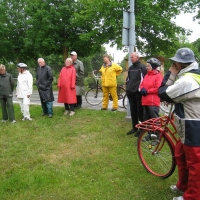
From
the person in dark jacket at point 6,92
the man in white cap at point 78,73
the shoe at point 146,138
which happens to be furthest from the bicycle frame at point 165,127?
the person in dark jacket at point 6,92

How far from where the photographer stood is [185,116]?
121 inches

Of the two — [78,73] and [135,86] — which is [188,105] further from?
[78,73]

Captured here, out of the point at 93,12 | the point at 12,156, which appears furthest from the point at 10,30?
the point at 12,156

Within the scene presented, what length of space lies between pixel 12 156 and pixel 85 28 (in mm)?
19328

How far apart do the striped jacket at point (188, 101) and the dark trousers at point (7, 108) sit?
19.9 ft

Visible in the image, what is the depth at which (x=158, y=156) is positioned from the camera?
14.0 ft

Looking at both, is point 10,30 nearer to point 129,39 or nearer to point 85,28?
point 85,28

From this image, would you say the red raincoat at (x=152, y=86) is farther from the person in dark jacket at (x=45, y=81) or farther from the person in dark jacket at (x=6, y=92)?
the person in dark jacket at (x=6, y=92)

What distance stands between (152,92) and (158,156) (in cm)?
170

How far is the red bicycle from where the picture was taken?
3.96 m

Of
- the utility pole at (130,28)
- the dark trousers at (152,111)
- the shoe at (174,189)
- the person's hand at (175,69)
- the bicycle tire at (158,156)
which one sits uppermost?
the utility pole at (130,28)

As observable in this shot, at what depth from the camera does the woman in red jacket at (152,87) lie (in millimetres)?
5473

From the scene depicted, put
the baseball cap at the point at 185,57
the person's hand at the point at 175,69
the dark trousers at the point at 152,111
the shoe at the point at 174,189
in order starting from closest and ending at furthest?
1. the baseball cap at the point at 185,57
2. the person's hand at the point at 175,69
3. the shoe at the point at 174,189
4. the dark trousers at the point at 152,111

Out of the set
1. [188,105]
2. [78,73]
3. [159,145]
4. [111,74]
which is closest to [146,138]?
[159,145]
